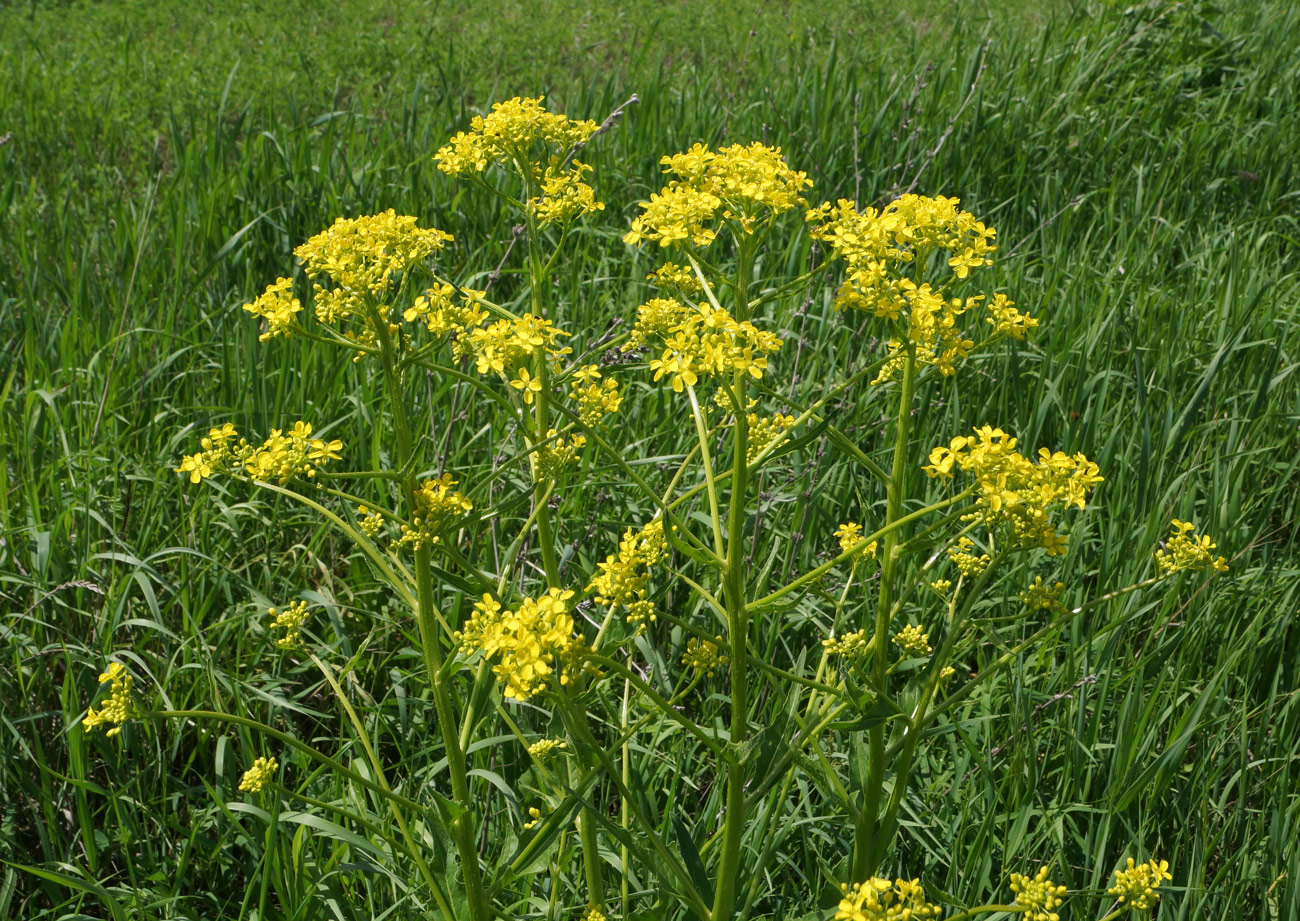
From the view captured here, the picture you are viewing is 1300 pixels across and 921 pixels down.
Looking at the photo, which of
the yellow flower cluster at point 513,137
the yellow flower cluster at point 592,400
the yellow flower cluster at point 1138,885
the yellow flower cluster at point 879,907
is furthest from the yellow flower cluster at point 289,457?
the yellow flower cluster at point 1138,885

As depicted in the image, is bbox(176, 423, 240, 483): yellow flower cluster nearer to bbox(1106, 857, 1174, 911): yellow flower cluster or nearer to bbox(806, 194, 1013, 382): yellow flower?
bbox(806, 194, 1013, 382): yellow flower

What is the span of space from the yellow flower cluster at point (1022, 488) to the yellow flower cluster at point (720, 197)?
437mm

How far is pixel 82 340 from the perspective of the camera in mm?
3197

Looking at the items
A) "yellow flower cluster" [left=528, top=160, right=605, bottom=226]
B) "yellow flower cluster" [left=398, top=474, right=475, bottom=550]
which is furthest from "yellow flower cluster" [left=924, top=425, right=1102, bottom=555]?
"yellow flower cluster" [left=528, top=160, right=605, bottom=226]

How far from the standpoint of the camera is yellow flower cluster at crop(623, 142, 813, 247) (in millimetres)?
1500

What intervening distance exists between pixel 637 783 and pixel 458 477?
1.13m

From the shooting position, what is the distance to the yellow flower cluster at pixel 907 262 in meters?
1.50

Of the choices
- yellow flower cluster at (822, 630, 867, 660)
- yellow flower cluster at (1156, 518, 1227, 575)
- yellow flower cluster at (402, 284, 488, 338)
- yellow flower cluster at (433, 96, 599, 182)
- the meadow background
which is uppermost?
yellow flower cluster at (433, 96, 599, 182)

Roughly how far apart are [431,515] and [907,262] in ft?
2.58

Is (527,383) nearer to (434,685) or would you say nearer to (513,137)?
(434,685)

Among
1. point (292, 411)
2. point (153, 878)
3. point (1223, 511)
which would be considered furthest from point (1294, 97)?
point (153, 878)

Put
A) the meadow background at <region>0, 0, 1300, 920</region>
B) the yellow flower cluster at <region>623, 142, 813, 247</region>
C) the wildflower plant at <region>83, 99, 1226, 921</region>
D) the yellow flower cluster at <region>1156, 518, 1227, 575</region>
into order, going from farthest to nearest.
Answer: the meadow background at <region>0, 0, 1300, 920</region>, the yellow flower cluster at <region>1156, 518, 1227, 575</region>, the yellow flower cluster at <region>623, 142, 813, 247</region>, the wildflower plant at <region>83, 99, 1226, 921</region>

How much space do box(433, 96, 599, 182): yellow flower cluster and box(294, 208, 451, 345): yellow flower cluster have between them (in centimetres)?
29

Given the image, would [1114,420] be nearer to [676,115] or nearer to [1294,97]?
[676,115]
